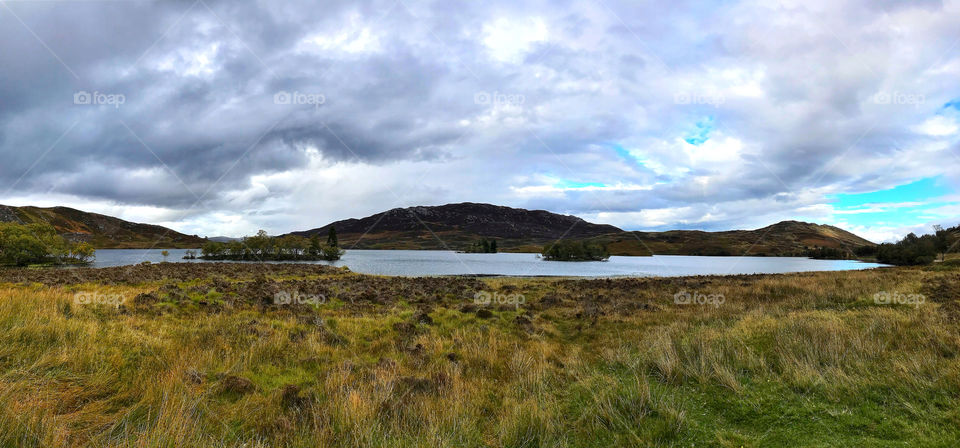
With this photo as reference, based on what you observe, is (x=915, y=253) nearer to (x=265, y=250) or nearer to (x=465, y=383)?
(x=465, y=383)

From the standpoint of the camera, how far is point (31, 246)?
72.6 meters

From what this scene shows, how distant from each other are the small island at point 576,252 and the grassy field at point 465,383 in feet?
391

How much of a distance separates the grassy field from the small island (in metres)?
119

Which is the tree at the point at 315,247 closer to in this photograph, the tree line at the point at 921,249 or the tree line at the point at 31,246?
the tree line at the point at 31,246

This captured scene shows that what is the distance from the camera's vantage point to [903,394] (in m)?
5.93

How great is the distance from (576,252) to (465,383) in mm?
127083

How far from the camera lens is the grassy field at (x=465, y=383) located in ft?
17.2

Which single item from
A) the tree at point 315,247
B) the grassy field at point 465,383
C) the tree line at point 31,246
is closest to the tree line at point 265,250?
the tree at point 315,247

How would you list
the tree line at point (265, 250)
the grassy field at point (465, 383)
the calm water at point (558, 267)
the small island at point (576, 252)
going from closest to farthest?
the grassy field at point (465, 383) → the calm water at point (558, 267) → the tree line at point (265, 250) → the small island at point (576, 252)

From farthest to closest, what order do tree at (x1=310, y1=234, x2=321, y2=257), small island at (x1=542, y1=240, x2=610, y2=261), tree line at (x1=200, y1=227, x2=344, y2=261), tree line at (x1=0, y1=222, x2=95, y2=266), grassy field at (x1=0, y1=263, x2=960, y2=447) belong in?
small island at (x1=542, y1=240, x2=610, y2=261) → tree at (x1=310, y1=234, x2=321, y2=257) → tree line at (x1=200, y1=227, x2=344, y2=261) → tree line at (x1=0, y1=222, x2=95, y2=266) → grassy field at (x1=0, y1=263, x2=960, y2=447)

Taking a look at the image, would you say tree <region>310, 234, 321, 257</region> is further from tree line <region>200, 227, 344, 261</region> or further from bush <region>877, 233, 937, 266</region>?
bush <region>877, 233, 937, 266</region>

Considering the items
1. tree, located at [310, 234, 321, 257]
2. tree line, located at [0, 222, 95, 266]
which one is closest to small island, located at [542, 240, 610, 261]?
tree, located at [310, 234, 321, 257]

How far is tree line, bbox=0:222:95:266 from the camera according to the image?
7019 cm

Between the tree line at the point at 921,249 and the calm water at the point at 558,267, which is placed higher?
the tree line at the point at 921,249
